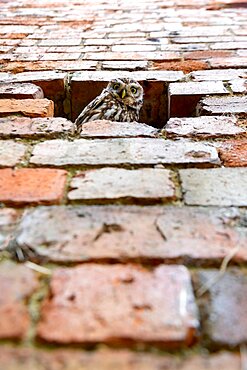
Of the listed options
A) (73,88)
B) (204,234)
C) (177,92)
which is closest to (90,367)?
(204,234)

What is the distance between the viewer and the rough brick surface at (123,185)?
0.90m

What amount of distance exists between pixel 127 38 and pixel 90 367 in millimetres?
2049

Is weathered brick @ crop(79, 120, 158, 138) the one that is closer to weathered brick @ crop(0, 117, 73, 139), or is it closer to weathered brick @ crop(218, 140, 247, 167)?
weathered brick @ crop(0, 117, 73, 139)

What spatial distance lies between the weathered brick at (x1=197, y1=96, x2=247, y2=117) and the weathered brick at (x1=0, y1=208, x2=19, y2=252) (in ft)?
2.49

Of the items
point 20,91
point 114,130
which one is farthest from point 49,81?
point 114,130

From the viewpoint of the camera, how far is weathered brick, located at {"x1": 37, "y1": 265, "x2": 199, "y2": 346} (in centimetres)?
58

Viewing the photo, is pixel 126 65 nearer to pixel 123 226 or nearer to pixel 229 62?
pixel 229 62

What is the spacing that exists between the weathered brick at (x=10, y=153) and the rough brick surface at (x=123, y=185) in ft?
0.59

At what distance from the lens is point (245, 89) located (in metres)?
1.54

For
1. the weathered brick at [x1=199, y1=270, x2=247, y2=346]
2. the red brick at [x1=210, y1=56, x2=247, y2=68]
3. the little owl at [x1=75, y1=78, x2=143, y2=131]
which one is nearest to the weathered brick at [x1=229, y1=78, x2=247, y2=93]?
the red brick at [x1=210, y1=56, x2=247, y2=68]

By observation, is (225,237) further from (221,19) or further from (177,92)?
(221,19)

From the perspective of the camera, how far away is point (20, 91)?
1515 mm

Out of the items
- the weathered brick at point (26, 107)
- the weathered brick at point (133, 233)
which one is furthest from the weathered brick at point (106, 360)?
the weathered brick at point (26, 107)

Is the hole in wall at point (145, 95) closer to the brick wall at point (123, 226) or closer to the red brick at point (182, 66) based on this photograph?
the brick wall at point (123, 226)
